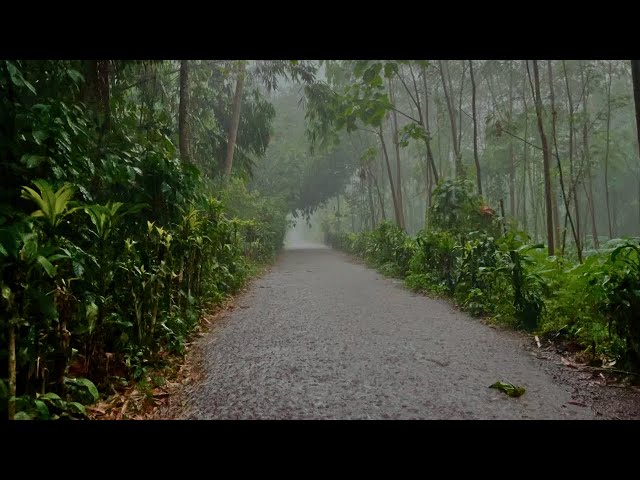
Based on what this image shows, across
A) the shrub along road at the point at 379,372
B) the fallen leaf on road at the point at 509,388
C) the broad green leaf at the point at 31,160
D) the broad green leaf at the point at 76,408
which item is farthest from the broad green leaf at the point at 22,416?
the fallen leaf on road at the point at 509,388

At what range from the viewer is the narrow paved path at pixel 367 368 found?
93.8 inches

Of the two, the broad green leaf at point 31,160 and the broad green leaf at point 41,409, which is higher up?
the broad green leaf at point 31,160

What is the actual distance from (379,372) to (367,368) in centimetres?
12

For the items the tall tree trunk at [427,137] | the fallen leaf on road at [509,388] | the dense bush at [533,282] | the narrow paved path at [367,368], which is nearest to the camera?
the narrow paved path at [367,368]

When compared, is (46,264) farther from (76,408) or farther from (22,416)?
(76,408)

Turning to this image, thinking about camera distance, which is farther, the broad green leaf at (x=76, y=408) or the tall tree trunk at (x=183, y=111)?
the tall tree trunk at (x=183, y=111)

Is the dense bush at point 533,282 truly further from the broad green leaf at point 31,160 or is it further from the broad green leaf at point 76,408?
the broad green leaf at point 31,160

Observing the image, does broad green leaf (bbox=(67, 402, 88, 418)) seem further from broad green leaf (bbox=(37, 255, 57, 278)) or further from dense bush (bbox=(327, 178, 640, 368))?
dense bush (bbox=(327, 178, 640, 368))

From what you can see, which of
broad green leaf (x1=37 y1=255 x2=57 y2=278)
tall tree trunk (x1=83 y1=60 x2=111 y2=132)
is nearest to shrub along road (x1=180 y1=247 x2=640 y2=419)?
broad green leaf (x1=37 y1=255 x2=57 y2=278)

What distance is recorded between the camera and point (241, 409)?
7.75 ft

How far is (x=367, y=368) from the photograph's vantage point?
304cm

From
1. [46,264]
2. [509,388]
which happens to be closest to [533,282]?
[509,388]
